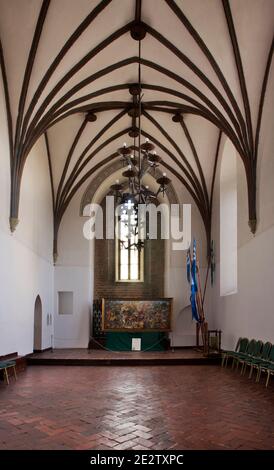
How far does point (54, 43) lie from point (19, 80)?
131 cm

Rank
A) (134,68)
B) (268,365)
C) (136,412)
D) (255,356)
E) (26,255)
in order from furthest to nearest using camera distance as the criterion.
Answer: (26,255) → (134,68) → (255,356) → (268,365) → (136,412)

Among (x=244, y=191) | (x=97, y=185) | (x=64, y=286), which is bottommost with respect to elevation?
(x=64, y=286)

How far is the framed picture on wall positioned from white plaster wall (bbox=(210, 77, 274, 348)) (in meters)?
3.14

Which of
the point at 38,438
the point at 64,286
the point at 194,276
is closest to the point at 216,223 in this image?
the point at 194,276

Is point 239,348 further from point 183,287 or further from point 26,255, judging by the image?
point 26,255

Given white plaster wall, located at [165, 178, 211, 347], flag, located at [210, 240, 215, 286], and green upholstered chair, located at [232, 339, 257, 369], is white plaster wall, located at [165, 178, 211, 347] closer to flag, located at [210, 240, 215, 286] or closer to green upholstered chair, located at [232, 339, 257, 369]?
flag, located at [210, 240, 215, 286]

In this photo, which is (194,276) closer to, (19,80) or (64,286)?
(64,286)

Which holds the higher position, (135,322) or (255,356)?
(135,322)

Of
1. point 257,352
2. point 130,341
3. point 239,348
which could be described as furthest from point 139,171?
point 130,341

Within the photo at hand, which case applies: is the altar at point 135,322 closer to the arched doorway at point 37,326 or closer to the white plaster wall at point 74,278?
the white plaster wall at point 74,278

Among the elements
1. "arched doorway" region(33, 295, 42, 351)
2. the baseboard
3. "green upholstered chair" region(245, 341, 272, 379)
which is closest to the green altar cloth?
"arched doorway" region(33, 295, 42, 351)

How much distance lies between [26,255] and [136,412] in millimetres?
7609

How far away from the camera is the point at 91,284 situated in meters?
18.2

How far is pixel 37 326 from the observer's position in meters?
15.7
